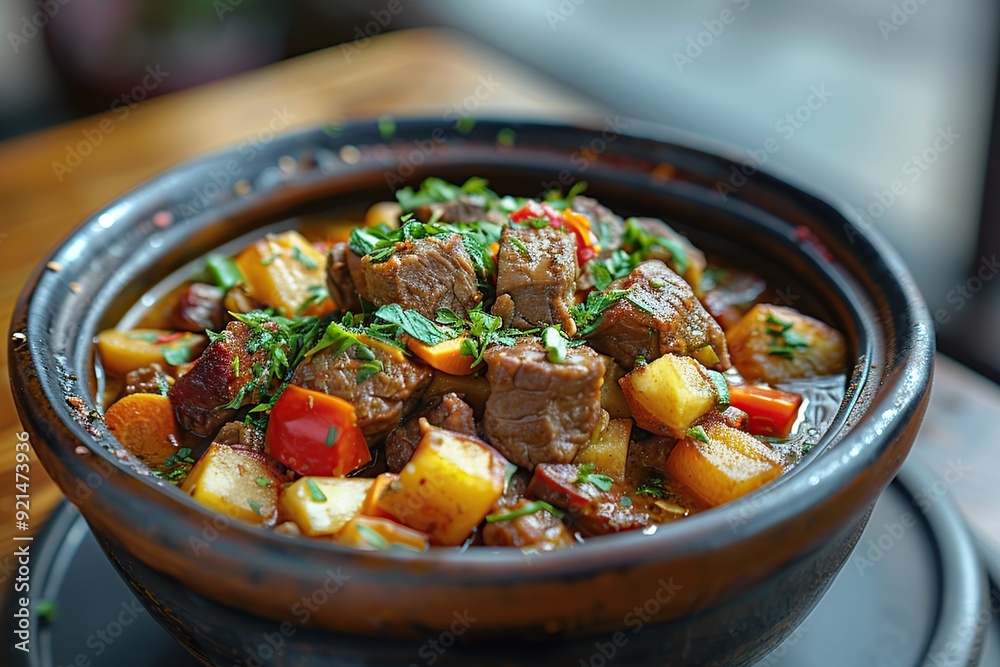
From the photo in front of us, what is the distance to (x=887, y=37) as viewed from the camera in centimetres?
597

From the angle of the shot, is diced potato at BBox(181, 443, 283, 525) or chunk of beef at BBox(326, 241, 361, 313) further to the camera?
chunk of beef at BBox(326, 241, 361, 313)

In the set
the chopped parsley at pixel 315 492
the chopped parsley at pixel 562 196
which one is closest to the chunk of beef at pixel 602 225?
the chopped parsley at pixel 562 196

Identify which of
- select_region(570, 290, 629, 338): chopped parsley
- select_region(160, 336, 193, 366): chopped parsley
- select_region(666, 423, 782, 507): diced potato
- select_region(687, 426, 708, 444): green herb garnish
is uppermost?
select_region(570, 290, 629, 338): chopped parsley

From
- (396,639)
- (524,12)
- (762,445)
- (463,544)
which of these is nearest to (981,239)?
(762,445)

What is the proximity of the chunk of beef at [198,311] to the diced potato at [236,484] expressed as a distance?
542 mm

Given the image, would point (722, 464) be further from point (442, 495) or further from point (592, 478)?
point (442, 495)

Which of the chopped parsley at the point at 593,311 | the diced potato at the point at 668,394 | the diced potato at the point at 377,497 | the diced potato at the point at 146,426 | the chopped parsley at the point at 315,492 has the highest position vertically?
the chopped parsley at the point at 593,311

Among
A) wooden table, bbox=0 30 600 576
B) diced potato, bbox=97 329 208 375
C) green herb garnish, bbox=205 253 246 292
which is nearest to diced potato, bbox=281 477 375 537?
diced potato, bbox=97 329 208 375

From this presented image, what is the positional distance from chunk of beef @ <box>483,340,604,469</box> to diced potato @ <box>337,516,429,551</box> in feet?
0.78

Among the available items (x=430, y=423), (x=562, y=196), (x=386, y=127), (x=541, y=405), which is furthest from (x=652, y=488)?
(x=386, y=127)

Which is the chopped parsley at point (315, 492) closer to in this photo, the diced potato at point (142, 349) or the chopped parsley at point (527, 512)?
the chopped parsley at point (527, 512)

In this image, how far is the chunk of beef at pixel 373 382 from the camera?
158 centimetres

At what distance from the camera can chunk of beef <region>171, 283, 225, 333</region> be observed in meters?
2.09

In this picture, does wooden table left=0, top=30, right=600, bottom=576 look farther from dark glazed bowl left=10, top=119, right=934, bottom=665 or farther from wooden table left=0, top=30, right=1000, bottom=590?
dark glazed bowl left=10, top=119, right=934, bottom=665
